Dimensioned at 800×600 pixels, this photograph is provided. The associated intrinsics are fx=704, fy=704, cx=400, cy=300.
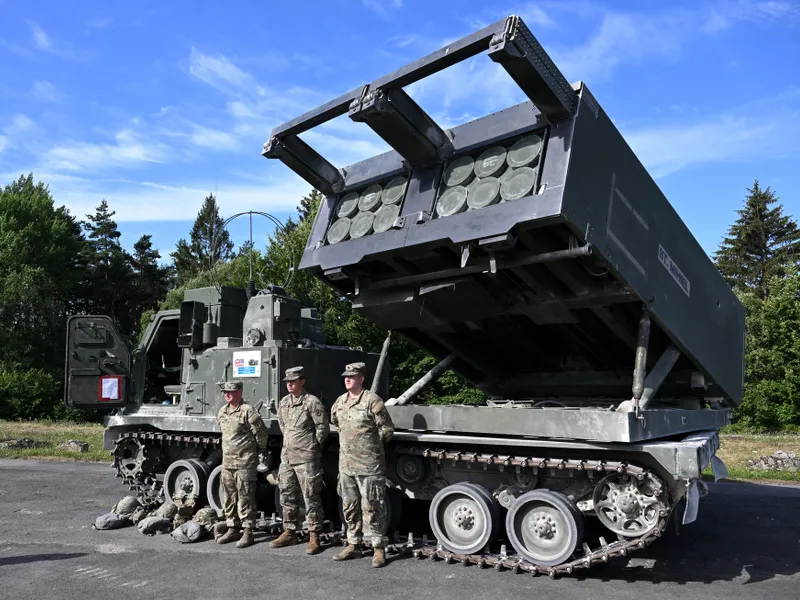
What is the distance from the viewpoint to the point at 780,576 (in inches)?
240

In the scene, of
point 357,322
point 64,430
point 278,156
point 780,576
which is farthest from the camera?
point 357,322

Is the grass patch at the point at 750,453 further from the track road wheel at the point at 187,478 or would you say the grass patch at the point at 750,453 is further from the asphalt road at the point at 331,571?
the track road wheel at the point at 187,478

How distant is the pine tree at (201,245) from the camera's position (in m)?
50.8

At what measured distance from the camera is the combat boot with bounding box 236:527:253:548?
699 cm

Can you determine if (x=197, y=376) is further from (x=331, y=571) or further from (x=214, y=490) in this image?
(x=331, y=571)

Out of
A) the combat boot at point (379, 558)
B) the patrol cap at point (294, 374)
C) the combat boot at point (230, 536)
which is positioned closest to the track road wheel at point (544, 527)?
the combat boot at point (379, 558)

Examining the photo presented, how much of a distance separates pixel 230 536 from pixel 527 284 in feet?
13.0

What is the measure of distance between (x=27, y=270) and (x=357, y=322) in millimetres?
20300

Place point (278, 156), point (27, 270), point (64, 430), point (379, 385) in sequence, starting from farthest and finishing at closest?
point (27, 270), point (64, 430), point (379, 385), point (278, 156)

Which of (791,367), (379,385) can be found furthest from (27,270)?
(791,367)

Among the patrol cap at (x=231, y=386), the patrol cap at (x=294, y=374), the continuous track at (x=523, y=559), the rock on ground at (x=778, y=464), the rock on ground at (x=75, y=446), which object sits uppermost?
the patrol cap at (x=294, y=374)

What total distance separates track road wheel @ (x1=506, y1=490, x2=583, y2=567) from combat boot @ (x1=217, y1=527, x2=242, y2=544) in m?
2.92

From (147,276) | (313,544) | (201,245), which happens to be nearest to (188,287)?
(147,276)

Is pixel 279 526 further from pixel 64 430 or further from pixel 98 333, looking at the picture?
pixel 64 430
